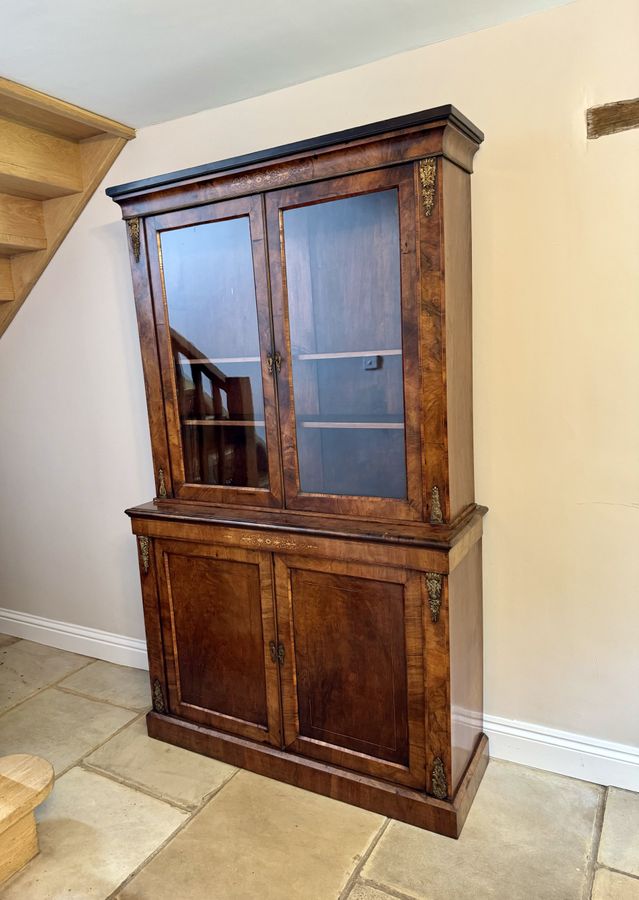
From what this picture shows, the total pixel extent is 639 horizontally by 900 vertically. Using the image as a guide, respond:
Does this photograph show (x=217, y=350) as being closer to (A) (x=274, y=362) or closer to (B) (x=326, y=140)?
(A) (x=274, y=362)

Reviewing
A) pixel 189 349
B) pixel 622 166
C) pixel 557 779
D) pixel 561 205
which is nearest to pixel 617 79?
pixel 622 166

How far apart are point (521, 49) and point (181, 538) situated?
74.8 inches

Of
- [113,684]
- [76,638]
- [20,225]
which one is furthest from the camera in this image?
[76,638]

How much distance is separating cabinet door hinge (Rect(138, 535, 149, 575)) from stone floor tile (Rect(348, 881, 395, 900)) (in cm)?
125

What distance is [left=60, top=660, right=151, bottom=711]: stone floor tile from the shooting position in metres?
2.81

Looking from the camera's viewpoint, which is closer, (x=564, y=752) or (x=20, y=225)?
(x=564, y=752)

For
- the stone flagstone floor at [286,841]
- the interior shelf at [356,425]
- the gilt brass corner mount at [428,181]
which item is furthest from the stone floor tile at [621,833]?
the gilt brass corner mount at [428,181]

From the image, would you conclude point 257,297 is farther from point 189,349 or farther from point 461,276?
point 461,276

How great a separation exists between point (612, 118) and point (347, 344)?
0.98m

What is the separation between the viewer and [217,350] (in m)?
2.19

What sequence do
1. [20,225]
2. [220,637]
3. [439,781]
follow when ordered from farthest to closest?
[20,225], [220,637], [439,781]

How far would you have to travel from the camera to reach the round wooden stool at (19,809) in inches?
72.0

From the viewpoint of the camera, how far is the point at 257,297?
202cm

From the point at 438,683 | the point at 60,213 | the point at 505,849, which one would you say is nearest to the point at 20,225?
the point at 60,213
